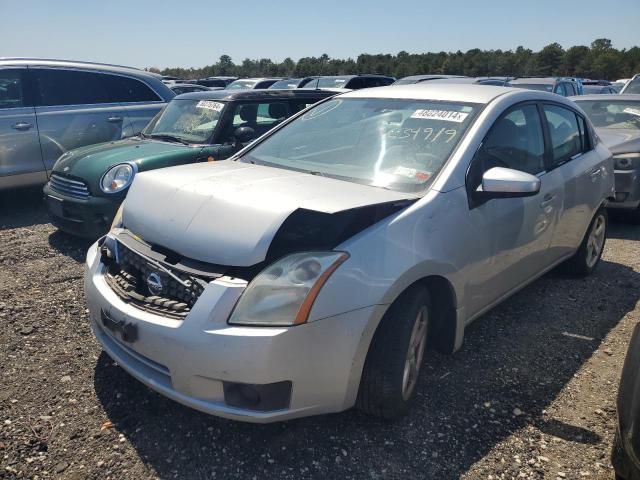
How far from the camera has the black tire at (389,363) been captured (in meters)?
2.44

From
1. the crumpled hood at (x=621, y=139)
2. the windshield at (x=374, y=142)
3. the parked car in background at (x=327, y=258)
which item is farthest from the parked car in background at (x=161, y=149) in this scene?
the crumpled hood at (x=621, y=139)

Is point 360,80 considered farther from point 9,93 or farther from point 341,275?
point 341,275

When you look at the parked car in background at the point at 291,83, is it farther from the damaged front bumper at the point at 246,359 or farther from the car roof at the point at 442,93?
the damaged front bumper at the point at 246,359

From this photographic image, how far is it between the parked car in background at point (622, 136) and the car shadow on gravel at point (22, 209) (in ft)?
22.2

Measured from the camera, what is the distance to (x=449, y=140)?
3043 millimetres

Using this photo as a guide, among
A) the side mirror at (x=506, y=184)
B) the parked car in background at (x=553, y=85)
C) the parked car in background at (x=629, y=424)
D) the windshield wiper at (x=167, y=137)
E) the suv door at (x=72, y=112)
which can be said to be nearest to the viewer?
the parked car in background at (x=629, y=424)

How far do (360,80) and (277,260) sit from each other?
1271cm

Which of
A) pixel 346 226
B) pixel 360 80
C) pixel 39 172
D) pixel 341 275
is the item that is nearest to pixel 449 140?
pixel 346 226

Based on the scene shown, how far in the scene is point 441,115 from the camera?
3238 mm

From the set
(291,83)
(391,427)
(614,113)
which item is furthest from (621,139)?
(291,83)

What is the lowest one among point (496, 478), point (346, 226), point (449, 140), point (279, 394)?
point (496, 478)

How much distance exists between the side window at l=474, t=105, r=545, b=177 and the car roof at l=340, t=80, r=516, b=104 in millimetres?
176

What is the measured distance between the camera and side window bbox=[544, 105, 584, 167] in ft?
12.9

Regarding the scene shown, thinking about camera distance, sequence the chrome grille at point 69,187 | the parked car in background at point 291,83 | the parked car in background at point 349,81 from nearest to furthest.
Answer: the chrome grille at point 69,187
the parked car in background at point 349,81
the parked car in background at point 291,83
